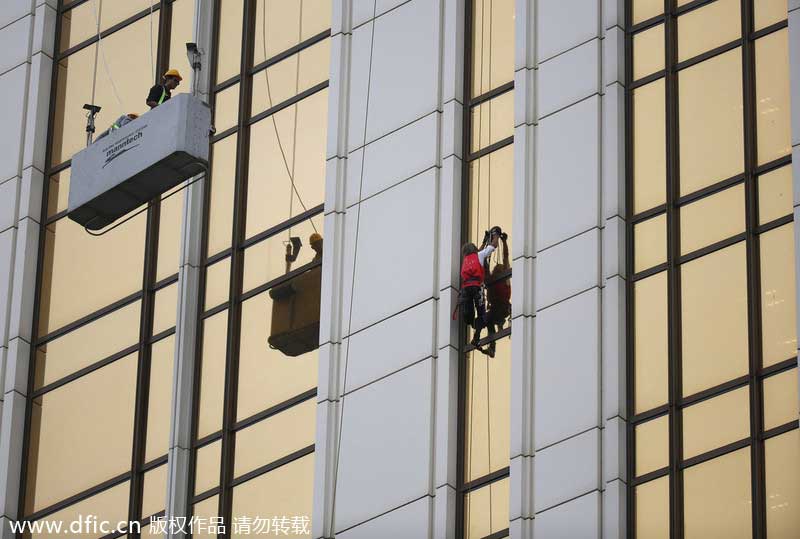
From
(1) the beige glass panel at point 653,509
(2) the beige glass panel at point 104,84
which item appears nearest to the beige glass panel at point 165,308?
(2) the beige glass panel at point 104,84

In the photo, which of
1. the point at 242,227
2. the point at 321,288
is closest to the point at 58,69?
the point at 242,227

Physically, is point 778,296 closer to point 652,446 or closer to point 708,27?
point 652,446

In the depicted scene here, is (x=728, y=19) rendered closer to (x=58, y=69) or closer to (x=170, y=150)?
(x=170, y=150)

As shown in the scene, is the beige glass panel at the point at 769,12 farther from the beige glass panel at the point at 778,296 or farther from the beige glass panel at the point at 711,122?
the beige glass panel at the point at 778,296

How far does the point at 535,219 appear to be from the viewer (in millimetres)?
31047

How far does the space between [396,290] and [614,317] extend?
151 inches

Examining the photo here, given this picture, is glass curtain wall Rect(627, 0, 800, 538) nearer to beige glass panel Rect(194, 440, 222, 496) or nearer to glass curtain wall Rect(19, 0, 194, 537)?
beige glass panel Rect(194, 440, 222, 496)

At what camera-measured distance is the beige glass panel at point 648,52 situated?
3114 cm

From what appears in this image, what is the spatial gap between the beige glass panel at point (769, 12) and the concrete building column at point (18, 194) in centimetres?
1416

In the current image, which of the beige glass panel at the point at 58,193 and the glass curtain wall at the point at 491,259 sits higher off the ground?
the beige glass panel at the point at 58,193

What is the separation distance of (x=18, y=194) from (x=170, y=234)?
3702 mm

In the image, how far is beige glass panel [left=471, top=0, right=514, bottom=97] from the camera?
1288 inches

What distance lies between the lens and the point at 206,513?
32.8 m

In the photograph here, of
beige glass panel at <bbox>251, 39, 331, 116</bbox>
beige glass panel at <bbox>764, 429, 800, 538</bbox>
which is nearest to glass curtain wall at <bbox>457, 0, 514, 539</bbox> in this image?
beige glass panel at <bbox>251, 39, 331, 116</bbox>
